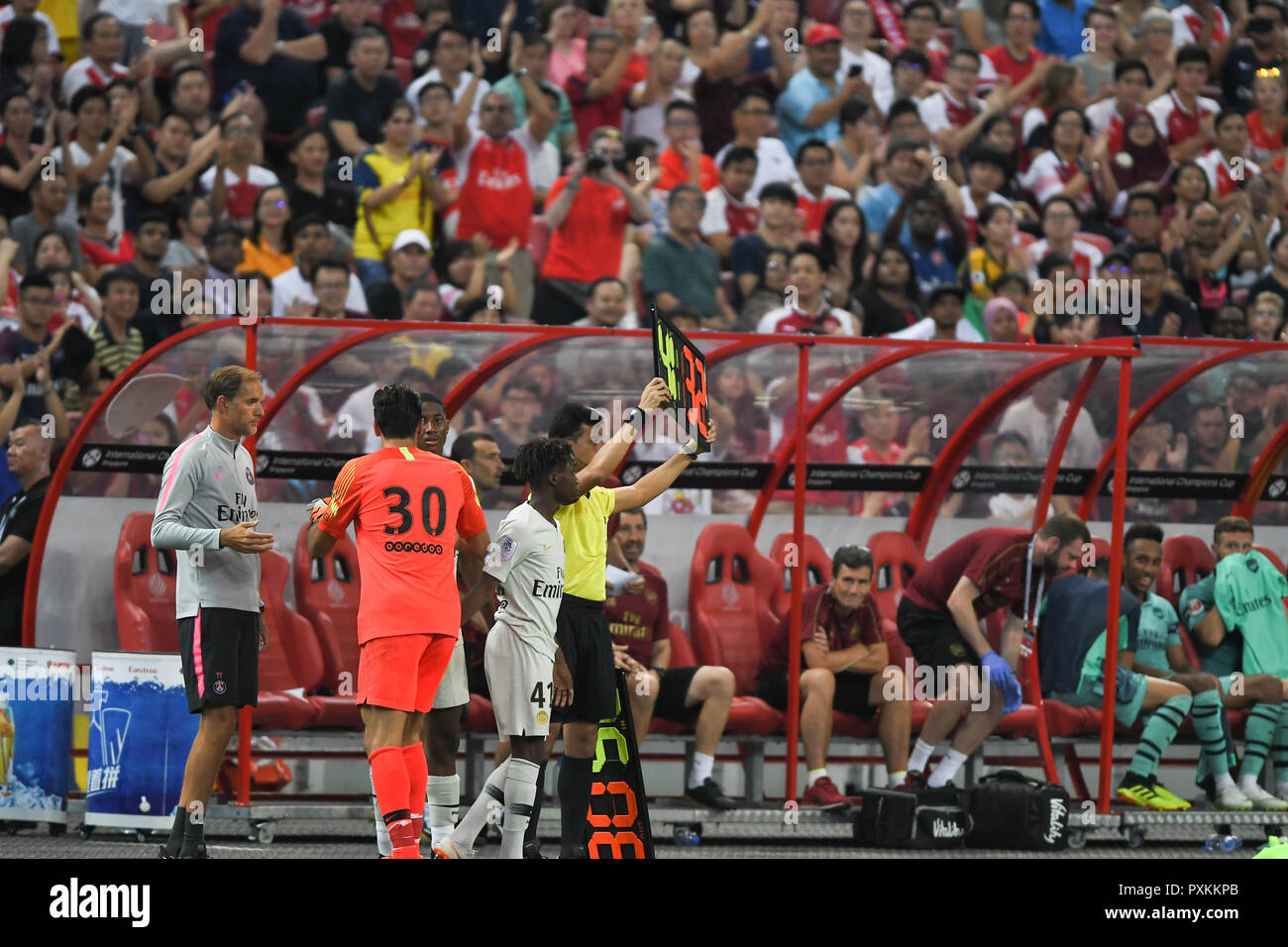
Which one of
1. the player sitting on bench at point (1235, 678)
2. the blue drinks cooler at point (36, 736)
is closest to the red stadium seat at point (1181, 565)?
the player sitting on bench at point (1235, 678)

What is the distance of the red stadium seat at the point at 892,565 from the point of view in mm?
10656

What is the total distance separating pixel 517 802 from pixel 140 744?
2.21m

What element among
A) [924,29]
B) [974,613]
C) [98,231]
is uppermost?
[924,29]

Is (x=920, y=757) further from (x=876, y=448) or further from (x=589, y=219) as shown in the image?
(x=589, y=219)

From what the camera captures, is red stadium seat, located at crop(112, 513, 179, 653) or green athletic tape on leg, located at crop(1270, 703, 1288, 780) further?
green athletic tape on leg, located at crop(1270, 703, 1288, 780)

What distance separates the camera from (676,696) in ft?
31.7

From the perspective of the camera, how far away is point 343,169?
13.3 metres

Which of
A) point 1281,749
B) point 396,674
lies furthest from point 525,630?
point 1281,749

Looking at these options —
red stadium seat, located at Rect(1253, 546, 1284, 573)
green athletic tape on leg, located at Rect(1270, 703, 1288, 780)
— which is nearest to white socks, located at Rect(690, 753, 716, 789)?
green athletic tape on leg, located at Rect(1270, 703, 1288, 780)

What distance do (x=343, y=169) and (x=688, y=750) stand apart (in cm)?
542

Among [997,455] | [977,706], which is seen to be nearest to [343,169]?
[997,455]

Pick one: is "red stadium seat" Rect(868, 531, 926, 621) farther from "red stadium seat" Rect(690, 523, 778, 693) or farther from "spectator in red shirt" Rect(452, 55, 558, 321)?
"spectator in red shirt" Rect(452, 55, 558, 321)

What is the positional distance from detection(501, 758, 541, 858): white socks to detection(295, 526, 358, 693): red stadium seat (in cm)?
224

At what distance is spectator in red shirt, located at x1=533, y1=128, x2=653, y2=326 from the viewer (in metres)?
13.1
